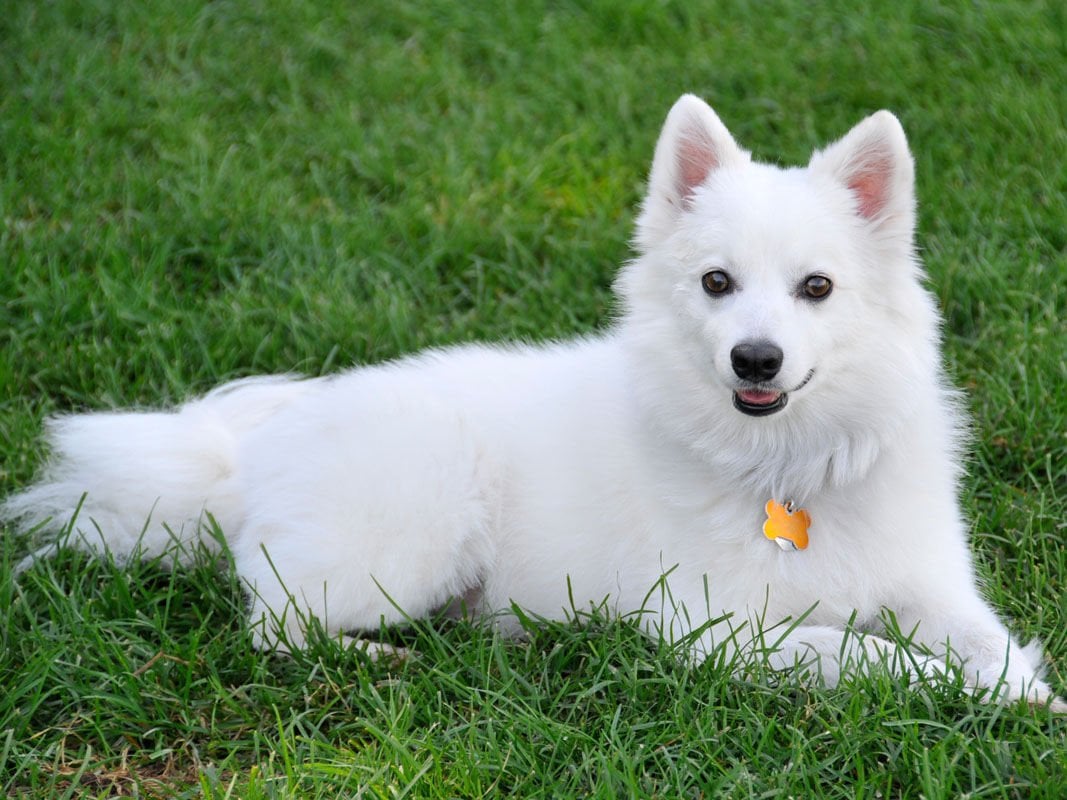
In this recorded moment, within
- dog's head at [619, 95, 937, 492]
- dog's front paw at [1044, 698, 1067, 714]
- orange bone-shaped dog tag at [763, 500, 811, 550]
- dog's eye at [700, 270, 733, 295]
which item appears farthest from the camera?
orange bone-shaped dog tag at [763, 500, 811, 550]

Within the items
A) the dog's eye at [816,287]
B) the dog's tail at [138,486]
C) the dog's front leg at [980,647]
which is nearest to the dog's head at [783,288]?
the dog's eye at [816,287]

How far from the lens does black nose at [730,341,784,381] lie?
2.97 m

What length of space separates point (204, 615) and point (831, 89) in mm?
3960

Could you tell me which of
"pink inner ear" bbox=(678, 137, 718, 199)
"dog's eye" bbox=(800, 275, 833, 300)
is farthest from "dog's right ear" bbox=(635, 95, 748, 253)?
"dog's eye" bbox=(800, 275, 833, 300)

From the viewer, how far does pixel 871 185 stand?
324cm

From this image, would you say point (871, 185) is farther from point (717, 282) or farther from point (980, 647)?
point (980, 647)

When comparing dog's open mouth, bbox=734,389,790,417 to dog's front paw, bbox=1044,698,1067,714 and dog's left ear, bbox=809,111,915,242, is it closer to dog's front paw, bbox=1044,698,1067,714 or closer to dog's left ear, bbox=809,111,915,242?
dog's left ear, bbox=809,111,915,242

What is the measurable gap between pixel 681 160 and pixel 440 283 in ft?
6.65

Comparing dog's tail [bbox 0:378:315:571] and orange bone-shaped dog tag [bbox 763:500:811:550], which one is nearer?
orange bone-shaped dog tag [bbox 763:500:811:550]

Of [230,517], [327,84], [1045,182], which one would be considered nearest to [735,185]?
[230,517]

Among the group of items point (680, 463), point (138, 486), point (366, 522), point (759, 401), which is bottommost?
point (138, 486)

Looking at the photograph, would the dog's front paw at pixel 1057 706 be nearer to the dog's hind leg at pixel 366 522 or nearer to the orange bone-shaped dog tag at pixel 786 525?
the orange bone-shaped dog tag at pixel 786 525

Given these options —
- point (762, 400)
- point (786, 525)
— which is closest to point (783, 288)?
point (762, 400)

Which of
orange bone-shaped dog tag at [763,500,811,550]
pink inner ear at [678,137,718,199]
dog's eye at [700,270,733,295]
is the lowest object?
orange bone-shaped dog tag at [763,500,811,550]
